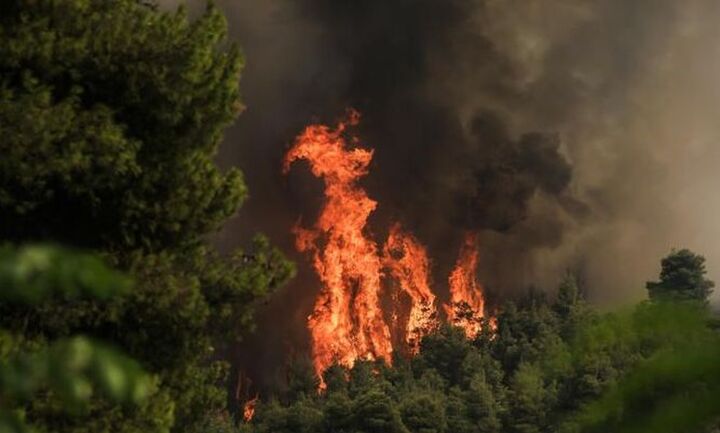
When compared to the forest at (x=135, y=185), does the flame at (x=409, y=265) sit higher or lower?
higher

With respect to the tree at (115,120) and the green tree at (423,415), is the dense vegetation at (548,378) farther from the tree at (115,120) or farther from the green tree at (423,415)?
the tree at (115,120)

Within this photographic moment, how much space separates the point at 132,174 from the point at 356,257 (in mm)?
70636

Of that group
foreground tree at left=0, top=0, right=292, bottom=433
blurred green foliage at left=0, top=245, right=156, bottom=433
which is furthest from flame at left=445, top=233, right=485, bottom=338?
blurred green foliage at left=0, top=245, right=156, bottom=433

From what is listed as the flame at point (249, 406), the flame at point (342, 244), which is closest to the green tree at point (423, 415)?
the flame at point (249, 406)

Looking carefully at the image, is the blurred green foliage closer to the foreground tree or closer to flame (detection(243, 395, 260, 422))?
the foreground tree

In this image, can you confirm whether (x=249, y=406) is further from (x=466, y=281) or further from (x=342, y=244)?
(x=466, y=281)

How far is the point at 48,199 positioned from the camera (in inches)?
393

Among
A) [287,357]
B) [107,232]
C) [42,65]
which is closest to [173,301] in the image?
[107,232]

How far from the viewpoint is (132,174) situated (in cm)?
1028

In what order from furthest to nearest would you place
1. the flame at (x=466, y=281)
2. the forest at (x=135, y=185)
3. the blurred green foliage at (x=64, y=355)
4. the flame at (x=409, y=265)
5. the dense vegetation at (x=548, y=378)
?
the flame at (x=409, y=265) → the flame at (x=466, y=281) → the forest at (x=135, y=185) → the dense vegetation at (x=548, y=378) → the blurred green foliage at (x=64, y=355)

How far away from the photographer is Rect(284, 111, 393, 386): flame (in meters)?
78.3

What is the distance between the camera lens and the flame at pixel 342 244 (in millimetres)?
78312

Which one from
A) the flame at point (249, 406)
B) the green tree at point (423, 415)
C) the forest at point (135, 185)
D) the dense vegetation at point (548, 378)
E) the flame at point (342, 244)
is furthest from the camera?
the flame at point (342, 244)

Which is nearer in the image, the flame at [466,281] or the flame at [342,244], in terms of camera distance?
the flame at [342,244]
